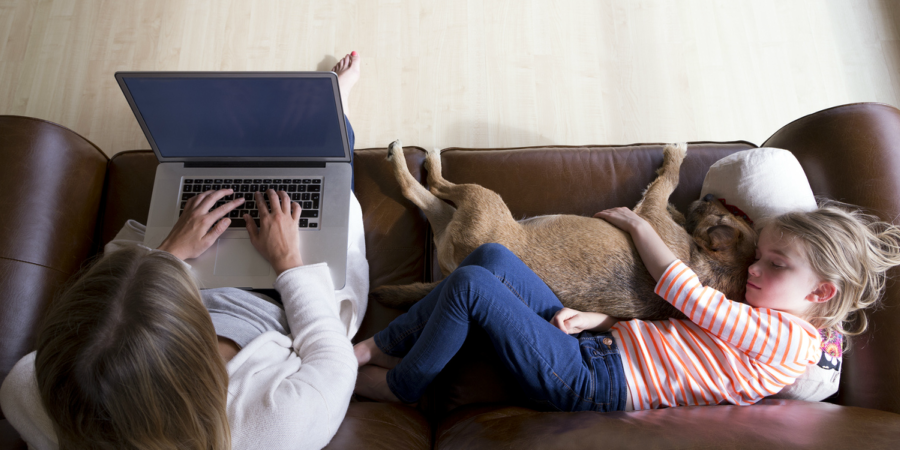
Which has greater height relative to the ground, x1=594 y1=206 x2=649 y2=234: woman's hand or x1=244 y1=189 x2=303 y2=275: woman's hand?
x1=594 y1=206 x2=649 y2=234: woman's hand

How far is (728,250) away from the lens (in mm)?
1771

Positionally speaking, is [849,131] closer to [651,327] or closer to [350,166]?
[651,327]

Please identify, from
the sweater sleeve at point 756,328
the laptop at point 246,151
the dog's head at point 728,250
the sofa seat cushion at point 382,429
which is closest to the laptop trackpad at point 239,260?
the laptop at point 246,151

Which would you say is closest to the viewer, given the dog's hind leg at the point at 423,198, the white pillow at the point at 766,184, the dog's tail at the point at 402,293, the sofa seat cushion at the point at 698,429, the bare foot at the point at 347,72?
the sofa seat cushion at the point at 698,429

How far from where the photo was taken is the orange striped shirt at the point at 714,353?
1.47 metres

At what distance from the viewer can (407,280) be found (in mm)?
2066

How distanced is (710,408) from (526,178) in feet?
3.78

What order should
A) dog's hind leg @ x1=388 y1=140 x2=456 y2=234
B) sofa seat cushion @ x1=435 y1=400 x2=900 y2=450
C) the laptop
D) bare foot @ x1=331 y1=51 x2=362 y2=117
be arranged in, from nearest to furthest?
sofa seat cushion @ x1=435 y1=400 x2=900 y2=450 < the laptop < dog's hind leg @ x1=388 y1=140 x2=456 y2=234 < bare foot @ x1=331 y1=51 x2=362 y2=117

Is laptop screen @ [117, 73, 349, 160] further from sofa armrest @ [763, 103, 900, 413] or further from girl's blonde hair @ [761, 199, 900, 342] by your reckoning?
sofa armrest @ [763, 103, 900, 413]

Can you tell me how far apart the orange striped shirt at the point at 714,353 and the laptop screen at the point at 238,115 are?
137 centimetres

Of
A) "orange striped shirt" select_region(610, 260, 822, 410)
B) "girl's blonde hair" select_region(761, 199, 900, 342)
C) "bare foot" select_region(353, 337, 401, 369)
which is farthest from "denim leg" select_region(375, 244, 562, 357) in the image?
"girl's blonde hair" select_region(761, 199, 900, 342)

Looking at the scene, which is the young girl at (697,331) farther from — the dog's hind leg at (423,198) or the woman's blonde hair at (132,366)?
the woman's blonde hair at (132,366)

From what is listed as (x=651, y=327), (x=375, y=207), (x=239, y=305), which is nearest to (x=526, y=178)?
(x=375, y=207)

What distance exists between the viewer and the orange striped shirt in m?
1.47
